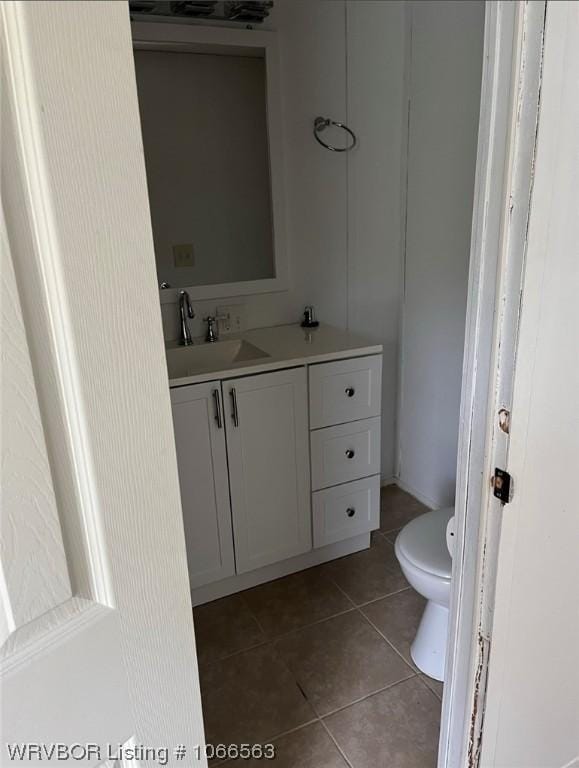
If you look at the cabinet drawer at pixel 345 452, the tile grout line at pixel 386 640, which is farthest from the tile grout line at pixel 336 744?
the cabinet drawer at pixel 345 452

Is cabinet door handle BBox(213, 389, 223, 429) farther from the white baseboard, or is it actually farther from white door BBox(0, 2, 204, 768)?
white door BBox(0, 2, 204, 768)

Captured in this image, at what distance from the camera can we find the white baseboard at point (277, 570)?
2.08 metres

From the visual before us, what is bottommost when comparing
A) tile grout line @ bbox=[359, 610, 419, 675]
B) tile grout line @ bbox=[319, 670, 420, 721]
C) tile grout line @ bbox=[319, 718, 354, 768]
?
tile grout line @ bbox=[359, 610, 419, 675]

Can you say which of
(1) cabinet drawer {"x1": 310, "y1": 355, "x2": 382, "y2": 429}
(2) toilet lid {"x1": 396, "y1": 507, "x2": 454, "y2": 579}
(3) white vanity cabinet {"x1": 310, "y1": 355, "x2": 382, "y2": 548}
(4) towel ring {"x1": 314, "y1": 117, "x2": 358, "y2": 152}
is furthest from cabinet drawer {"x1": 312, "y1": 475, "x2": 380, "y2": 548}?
(4) towel ring {"x1": 314, "y1": 117, "x2": 358, "y2": 152}

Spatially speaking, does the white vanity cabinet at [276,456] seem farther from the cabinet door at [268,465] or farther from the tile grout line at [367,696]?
the tile grout line at [367,696]

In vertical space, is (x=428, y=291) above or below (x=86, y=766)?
above

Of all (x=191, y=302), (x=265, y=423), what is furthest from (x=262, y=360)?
(x=191, y=302)

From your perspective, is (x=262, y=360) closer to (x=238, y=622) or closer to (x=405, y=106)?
(x=238, y=622)

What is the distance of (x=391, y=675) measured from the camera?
175 centimetres

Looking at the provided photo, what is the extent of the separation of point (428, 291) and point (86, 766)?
2.08m

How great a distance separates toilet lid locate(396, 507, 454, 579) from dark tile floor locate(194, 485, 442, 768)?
377 mm

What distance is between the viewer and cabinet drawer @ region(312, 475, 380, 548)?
2.17 meters

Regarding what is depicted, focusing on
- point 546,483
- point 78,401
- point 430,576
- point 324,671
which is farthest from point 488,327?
point 324,671

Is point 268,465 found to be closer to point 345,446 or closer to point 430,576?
point 345,446
